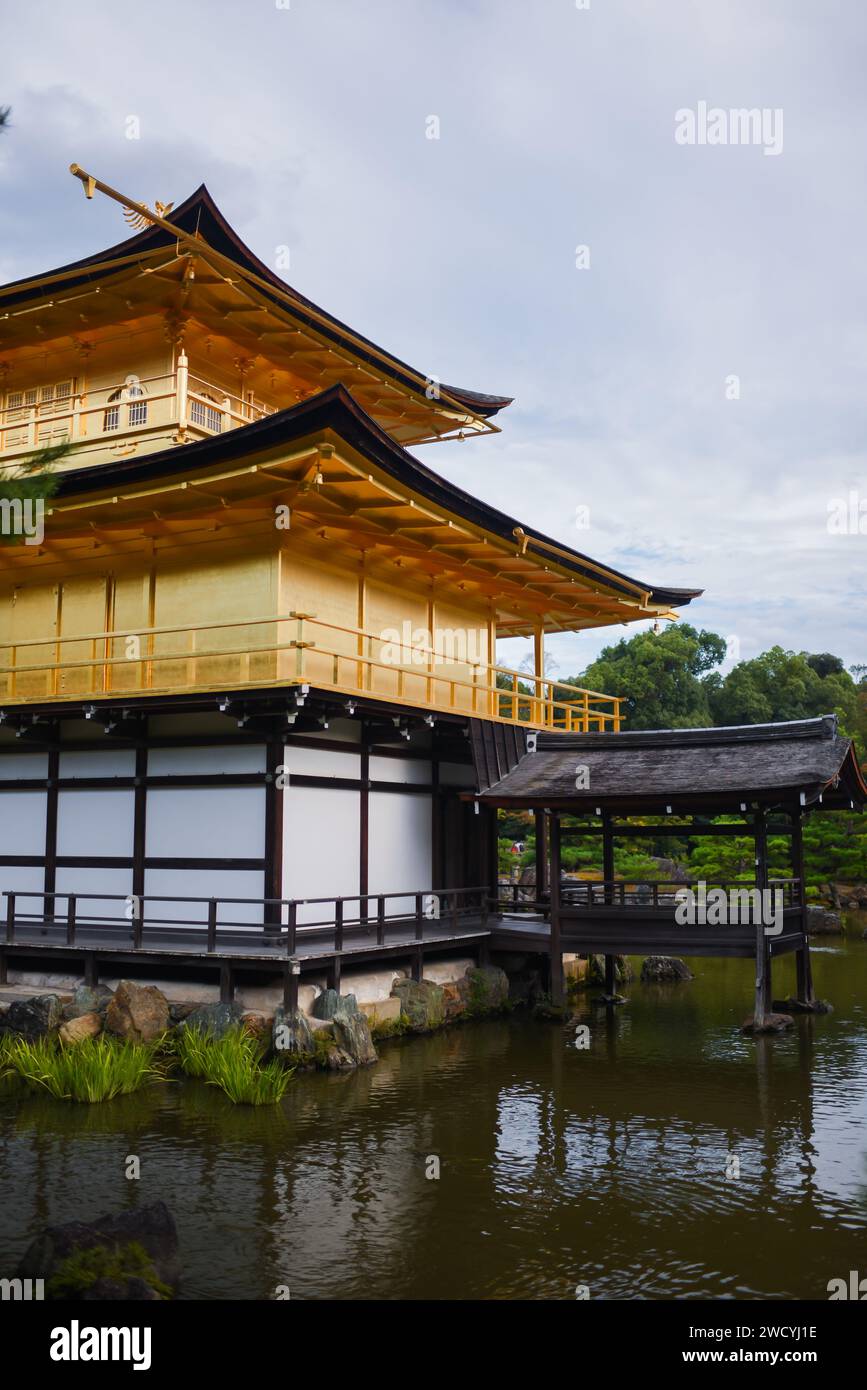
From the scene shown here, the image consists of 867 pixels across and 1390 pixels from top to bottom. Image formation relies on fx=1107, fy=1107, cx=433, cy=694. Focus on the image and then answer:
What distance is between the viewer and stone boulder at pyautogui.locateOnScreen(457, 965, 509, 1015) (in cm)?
1977

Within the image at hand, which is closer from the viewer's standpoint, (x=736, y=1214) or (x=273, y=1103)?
(x=736, y=1214)

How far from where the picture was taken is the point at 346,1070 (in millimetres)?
15469

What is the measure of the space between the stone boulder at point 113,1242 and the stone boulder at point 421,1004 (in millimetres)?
9315

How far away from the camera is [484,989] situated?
20.0 m

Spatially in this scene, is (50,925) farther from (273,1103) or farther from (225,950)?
(273,1103)

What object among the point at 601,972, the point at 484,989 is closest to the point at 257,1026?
the point at 484,989

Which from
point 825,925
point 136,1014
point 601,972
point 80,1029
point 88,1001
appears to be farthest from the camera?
point 825,925

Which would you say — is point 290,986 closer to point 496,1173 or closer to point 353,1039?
point 353,1039

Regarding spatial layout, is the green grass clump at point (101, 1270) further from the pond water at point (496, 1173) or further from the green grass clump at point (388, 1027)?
the green grass clump at point (388, 1027)

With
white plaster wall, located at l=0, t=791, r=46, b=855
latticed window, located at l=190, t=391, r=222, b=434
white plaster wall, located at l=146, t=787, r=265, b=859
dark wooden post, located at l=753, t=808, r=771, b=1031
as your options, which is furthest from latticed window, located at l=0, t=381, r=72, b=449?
dark wooden post, located at l=753, t=808, r=771, b=1031

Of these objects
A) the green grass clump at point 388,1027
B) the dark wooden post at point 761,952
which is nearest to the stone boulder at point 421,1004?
the green grass clump at point 388,1027

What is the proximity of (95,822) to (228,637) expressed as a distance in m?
4.10
